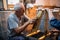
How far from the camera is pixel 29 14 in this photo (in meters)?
2.35

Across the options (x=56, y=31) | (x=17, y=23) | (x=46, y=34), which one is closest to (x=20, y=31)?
(x=17, y=23)

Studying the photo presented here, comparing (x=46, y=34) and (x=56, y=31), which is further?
(x=46, y=34)

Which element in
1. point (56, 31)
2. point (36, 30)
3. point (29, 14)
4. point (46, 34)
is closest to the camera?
point (56, 31)

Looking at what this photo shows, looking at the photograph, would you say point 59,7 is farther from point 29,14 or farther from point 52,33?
point 29,14

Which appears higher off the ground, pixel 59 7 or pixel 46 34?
pixel 59 7

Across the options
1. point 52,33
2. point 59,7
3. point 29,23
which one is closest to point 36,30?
point 29,23

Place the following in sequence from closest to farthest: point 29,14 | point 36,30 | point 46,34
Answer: point 46,34, point 36,30, point 29,14

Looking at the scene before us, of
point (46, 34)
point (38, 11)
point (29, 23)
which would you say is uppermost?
point (38, 11)

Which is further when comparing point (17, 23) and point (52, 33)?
point (17, 23)

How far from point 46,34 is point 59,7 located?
0.39m

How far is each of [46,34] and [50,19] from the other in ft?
0.75

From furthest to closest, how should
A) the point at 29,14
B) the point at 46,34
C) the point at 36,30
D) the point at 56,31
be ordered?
1. the point at 29,14
2. the point at 36,30
3. the point at 46,34
4. the point at 56,31

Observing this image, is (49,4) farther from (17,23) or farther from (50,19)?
(17,23)

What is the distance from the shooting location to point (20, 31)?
79.0 inches
